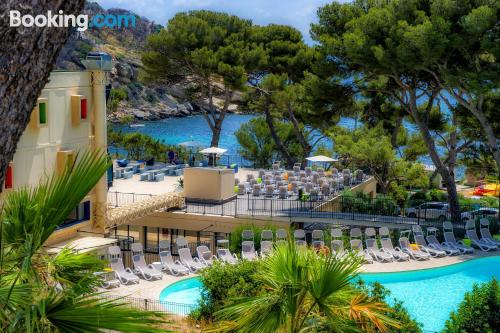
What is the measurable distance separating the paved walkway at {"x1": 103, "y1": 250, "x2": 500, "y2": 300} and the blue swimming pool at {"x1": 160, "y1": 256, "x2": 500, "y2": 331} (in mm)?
150

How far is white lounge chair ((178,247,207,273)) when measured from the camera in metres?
19.2

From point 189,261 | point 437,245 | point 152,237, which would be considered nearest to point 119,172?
point 152,237

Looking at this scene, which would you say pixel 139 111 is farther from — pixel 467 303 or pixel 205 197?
pixel 467 303

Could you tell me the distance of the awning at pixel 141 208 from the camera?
2147cm

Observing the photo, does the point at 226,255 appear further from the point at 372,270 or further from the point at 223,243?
the point at 372,270

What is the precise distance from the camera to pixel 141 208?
22.6 m

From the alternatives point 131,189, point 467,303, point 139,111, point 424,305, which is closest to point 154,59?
point 131,189

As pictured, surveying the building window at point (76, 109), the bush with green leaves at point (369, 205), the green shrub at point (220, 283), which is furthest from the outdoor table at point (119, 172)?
the green shrub at point (220, 283)

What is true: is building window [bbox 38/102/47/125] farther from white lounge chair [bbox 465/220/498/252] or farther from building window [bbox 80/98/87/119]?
white lounge chair [bbox 465/220/498/252]

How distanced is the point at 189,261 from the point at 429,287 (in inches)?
257

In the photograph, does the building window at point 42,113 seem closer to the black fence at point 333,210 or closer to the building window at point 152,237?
the building window at point 152,237

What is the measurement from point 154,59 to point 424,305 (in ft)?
74.0

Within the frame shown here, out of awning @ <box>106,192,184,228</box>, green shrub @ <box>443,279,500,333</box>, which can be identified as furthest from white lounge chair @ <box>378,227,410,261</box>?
green shrub @ <box>443,279,500,333</box>

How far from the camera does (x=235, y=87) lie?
35156 millimetres
